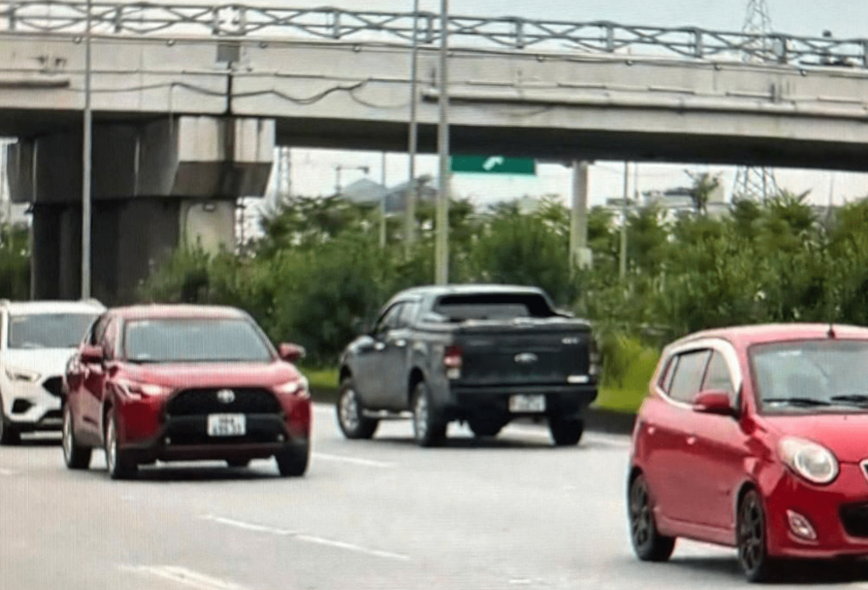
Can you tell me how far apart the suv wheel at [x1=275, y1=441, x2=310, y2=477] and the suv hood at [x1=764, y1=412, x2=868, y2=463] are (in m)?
10.7

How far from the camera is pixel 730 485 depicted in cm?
1553

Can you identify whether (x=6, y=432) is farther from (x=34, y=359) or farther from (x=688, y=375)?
(x=688, y=375)

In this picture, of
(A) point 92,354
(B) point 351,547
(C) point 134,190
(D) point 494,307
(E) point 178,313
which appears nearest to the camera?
(B) point 351,547

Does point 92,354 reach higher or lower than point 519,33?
lower

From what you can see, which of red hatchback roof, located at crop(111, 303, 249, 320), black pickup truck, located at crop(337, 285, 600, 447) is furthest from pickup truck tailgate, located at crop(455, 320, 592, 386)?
red hatchback roof, located at crop(111, 303, 249, 320)

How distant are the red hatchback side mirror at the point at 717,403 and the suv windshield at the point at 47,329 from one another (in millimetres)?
18842

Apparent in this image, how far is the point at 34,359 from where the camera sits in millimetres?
33000

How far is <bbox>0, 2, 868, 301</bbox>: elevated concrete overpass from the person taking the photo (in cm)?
6438

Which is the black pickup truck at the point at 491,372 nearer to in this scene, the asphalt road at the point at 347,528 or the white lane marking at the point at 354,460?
the asphalt road at the point at 347,528

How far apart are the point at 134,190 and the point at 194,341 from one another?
43129mm

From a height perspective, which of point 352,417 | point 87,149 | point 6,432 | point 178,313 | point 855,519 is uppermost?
point 87,149

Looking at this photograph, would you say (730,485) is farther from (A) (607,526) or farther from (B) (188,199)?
(B) (188,199)

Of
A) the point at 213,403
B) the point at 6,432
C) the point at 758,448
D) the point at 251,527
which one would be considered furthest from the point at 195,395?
the point at 758,448

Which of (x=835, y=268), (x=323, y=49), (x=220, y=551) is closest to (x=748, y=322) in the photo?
(x=835, y=268)
